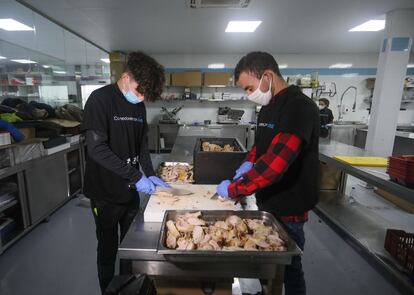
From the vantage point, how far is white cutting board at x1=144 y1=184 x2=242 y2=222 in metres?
1.10

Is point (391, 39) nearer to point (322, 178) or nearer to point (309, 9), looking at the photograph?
point (309, 9)

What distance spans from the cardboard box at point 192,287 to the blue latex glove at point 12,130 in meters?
2.27

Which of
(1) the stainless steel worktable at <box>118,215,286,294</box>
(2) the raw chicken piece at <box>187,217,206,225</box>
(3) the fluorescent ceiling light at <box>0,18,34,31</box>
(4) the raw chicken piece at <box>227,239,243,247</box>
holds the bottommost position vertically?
(1) the stainless steel worktable at <box>118,215,286,294</box>

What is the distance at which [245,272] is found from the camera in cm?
87

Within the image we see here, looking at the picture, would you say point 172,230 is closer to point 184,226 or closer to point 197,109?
point 184,226

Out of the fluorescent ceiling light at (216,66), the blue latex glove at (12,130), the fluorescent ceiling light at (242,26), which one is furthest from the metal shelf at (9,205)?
the fluorescent ceiling light at (216,66)

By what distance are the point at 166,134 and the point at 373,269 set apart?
17.3ft

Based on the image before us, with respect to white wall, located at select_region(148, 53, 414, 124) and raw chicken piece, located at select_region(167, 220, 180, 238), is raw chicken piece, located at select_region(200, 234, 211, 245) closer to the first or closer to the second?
raw chicken piece, located at select_region(167, 220, 180, 238)

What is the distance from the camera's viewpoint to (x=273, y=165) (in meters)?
1.05

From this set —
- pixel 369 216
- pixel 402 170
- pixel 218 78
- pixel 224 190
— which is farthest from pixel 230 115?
pixel 224 190

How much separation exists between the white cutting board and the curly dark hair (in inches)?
23.5

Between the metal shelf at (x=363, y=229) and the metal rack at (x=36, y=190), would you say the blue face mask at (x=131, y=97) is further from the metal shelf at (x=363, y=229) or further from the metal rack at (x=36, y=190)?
the metal shelf at (x=363, y=229)

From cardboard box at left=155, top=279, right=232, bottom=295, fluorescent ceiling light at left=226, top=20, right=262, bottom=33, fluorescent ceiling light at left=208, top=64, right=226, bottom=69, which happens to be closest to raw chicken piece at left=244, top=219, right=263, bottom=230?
cardboard box at left=155, top=279, right=232, bottom=295

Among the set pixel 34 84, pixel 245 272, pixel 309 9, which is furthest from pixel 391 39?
pixel 34 84
